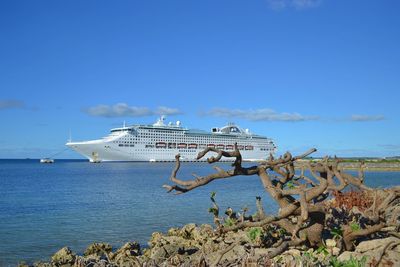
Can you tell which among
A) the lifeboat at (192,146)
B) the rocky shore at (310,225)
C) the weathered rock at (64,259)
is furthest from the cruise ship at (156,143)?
the rocky shore at (310,225)

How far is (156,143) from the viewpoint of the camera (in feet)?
331

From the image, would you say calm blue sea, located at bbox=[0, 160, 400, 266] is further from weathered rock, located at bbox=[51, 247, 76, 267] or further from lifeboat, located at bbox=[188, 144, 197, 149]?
lifeboat, located at bbox=[188, 144, 197, 149]

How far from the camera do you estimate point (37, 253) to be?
38.6 feet

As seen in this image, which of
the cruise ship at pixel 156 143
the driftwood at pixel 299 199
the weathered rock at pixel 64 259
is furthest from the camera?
the cruise ship at pixel 156 143

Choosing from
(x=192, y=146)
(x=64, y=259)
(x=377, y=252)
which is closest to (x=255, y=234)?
(x=377, y=252)

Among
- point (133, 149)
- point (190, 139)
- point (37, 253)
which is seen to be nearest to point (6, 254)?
point (37, 253)

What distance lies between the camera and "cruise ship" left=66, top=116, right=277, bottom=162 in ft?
319

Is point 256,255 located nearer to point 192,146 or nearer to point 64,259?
point 64,259

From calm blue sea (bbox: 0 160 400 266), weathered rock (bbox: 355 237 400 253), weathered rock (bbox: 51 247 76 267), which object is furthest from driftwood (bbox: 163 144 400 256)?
calm blue sea (bbox: 0 160 400 266)

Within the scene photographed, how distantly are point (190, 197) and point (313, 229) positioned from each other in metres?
18.6

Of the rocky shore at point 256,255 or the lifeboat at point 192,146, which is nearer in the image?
the rocky shore at point 256,255

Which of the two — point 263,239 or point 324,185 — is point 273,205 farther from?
point 324,185

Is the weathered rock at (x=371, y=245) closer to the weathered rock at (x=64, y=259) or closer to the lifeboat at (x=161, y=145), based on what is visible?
the weathered rock at (x=64, y=259)

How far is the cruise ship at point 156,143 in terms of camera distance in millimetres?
97250
